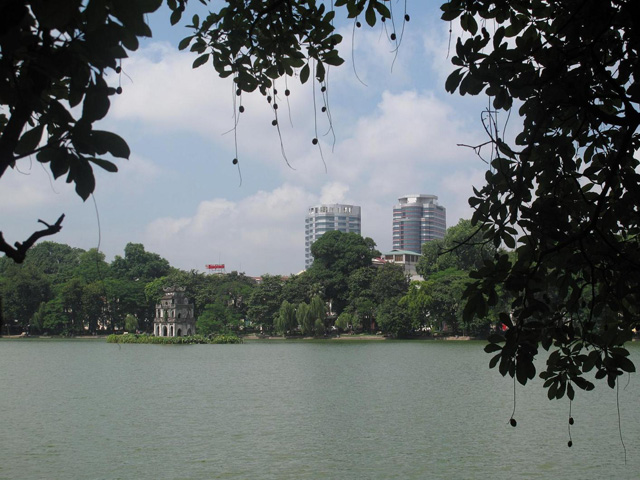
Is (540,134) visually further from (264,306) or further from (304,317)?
(264,306)

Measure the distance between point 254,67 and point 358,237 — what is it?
5502 cm

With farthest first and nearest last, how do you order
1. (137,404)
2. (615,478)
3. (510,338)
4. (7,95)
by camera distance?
(137,404) < (615,478) < (510,338) < (7,95)

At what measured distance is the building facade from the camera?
110 metres

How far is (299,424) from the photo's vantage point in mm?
12266

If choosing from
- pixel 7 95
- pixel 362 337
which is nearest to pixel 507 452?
pixel 7 95

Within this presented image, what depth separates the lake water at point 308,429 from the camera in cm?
892

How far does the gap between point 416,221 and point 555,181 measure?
109m

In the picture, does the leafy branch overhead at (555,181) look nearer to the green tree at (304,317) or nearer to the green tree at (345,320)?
the green tree at (304,317)

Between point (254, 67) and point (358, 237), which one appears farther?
point (358, 237)

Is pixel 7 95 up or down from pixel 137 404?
up

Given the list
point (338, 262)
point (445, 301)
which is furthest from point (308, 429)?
point (338, 262)

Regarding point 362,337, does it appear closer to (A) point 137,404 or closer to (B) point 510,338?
(A) point 137,404

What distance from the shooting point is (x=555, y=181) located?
3422 mm

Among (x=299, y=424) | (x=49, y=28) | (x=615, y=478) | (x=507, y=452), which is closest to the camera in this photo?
(x=49, y=28)
